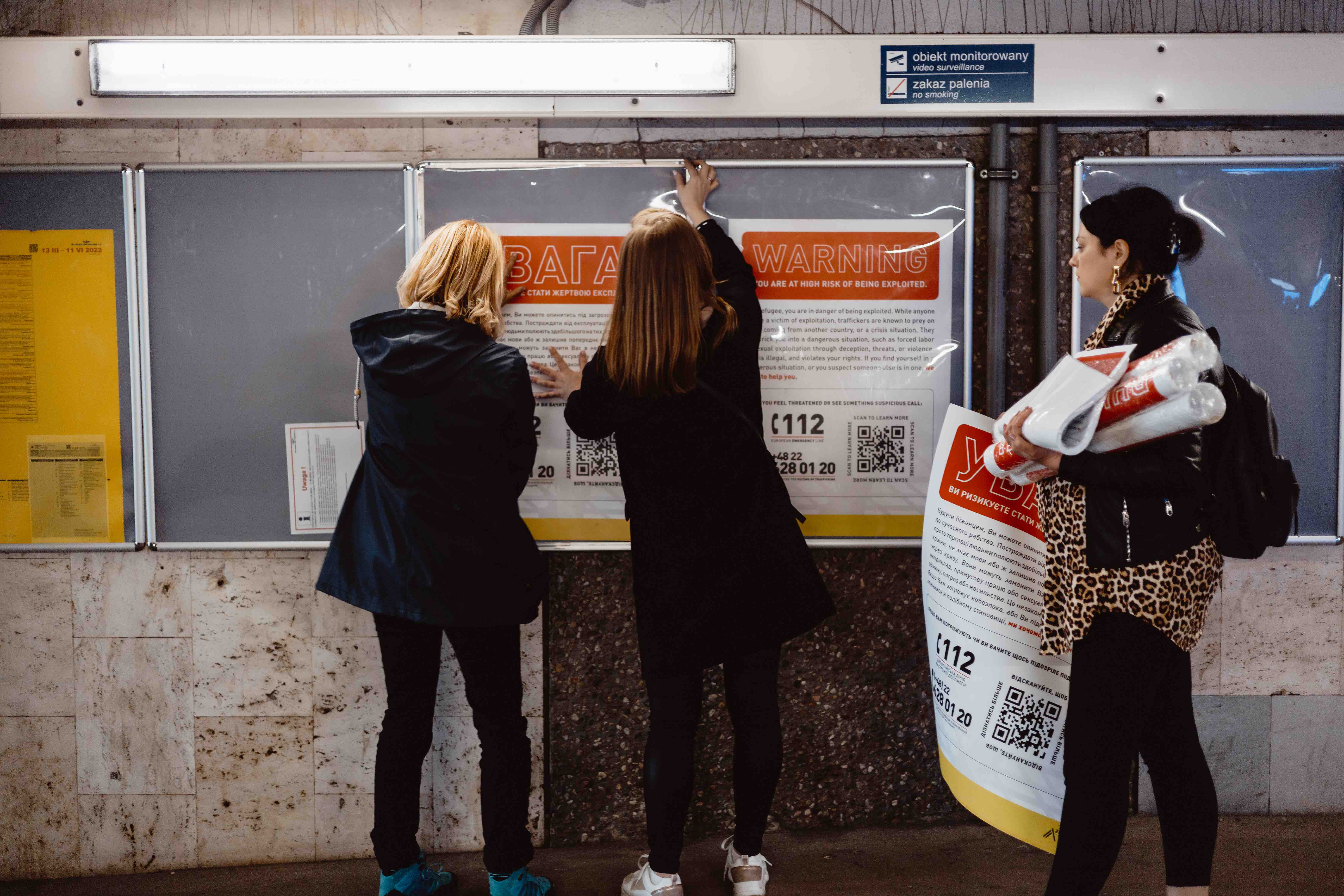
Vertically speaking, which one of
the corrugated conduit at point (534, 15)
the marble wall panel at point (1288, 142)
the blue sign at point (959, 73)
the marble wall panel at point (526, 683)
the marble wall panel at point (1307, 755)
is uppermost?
the corrugated conduit at point (534, 15)

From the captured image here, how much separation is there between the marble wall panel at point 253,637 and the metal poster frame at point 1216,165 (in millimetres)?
2665

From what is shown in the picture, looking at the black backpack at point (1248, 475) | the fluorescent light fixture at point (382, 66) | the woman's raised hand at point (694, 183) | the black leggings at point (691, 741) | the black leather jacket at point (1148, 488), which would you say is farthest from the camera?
the woman's raised hand at point (694, 183)

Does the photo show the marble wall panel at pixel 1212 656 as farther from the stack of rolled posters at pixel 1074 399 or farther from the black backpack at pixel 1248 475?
the stack of rolled posters at pixel 1074 399

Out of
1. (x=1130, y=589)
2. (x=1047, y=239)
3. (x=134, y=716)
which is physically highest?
(x=1047, y=239)

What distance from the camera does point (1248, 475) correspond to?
1.86 metres

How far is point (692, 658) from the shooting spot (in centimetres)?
214

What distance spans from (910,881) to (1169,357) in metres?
1.76

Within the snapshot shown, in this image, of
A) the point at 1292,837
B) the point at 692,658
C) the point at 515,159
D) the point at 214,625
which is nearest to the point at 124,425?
the point at 214,625

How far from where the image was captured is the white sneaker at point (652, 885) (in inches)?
91.2

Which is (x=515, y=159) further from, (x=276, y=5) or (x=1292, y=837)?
(x=1292, y=837)

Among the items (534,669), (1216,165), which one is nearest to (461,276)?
(534,669)

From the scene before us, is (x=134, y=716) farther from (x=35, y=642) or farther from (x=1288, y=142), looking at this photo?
(x=1288, y=142)

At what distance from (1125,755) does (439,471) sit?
174 cm

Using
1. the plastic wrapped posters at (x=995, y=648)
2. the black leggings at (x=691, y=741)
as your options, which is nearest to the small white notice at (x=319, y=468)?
the black leggings at (x=691, y=741)
